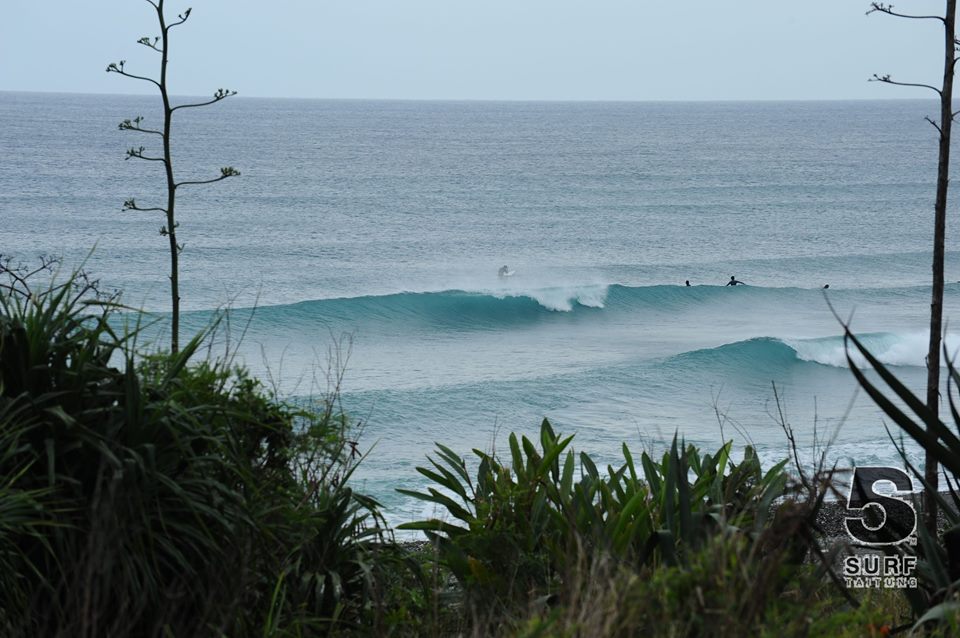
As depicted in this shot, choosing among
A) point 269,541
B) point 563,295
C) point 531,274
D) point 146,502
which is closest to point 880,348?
point 563,295

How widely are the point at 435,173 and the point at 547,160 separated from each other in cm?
1248

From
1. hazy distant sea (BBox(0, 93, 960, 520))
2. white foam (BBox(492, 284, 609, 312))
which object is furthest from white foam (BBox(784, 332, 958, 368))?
white foam (BBox(492, 284, 609, 312))

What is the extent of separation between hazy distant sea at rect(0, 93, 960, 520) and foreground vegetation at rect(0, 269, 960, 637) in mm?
640

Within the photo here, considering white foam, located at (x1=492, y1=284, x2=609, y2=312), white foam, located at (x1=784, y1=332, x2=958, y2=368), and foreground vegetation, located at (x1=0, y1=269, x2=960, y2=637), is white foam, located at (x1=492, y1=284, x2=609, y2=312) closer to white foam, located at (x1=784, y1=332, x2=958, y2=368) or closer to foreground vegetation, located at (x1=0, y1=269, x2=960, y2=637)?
white foam, located at (x1=784, y1=332, x2=958, y2=368)

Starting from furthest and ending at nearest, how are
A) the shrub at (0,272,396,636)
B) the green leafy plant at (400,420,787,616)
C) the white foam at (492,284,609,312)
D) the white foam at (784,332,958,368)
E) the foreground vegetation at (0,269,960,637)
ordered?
the white foam at (492,284,609,312) → the white foam at (784,332,958,368) → the green leafy plant at (400,420,787,616) → the shrub at (0,272,396,636) → the foreground vegetation at (0,269,960,637)

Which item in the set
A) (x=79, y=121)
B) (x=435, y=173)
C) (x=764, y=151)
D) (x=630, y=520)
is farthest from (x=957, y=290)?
(x=79, y=121)

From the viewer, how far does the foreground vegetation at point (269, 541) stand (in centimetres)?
247

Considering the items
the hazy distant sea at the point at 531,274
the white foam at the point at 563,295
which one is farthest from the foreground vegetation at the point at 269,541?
the white foam at the point at 563,295

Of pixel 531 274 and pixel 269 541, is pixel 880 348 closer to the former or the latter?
pixel 531 274

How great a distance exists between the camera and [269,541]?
3631mm

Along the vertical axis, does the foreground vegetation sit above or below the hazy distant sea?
above

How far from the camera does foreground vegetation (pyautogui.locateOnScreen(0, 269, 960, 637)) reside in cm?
247

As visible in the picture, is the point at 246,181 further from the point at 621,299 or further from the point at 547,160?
the point at 621,299

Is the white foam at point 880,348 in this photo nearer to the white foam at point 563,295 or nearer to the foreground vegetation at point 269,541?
the white foam at point 563,295
